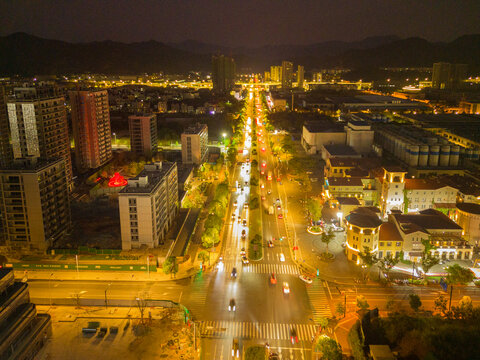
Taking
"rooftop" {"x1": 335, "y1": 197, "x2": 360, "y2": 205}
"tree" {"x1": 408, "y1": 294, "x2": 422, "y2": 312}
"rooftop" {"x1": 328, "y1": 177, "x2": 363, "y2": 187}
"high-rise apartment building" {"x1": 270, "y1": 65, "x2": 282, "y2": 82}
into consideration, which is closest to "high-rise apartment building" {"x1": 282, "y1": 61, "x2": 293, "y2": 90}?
"high-rise apartment building" {"x1": 270, "y1": 65, "x2": 282, "y2": 82}

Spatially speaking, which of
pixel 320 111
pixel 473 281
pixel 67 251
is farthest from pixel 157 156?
pixel 320 111

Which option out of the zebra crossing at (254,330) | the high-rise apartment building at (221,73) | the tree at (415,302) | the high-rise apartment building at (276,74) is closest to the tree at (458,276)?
the tree at (415,302)

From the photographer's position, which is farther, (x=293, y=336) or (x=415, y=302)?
(x=415, y=302)

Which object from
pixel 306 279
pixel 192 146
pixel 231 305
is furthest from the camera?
pixel 192 146

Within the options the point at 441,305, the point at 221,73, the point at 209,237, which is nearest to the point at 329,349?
the point at 441,305

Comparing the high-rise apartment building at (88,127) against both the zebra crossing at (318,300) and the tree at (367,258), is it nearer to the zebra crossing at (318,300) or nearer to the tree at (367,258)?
the zebra crossing at (318,300)

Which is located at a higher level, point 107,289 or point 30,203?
point 30,203

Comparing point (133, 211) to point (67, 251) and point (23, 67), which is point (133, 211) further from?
point (23, 67)

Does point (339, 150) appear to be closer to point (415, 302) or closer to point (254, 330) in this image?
point (415, 302)
